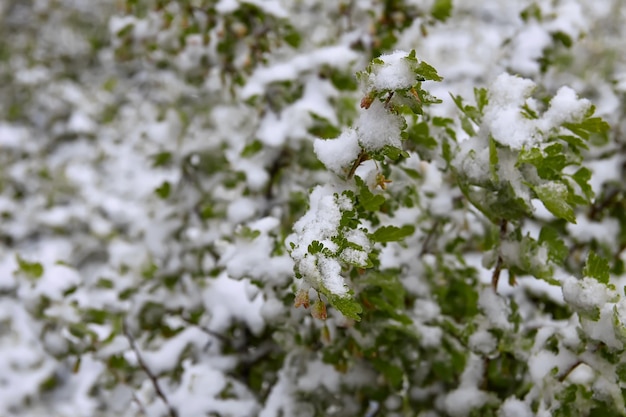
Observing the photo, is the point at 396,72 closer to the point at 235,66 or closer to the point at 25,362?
the point at 235,66

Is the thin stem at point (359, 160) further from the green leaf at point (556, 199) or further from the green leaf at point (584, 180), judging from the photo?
the green leaf at point (584, 180)

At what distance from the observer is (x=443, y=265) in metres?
1.74

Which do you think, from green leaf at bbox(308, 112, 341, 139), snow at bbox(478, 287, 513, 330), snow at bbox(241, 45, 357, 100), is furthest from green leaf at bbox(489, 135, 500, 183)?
snow at bbox(241, 45, 357, 100)

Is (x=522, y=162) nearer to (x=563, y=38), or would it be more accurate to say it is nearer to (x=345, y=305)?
(x=345, y=305)

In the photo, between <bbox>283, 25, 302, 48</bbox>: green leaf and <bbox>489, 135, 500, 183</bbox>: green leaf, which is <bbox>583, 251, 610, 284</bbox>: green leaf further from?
<bbox>283, 25, 302, 48</bbox>: green leaf

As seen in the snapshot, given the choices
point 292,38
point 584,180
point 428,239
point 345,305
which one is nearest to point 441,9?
point 292,38

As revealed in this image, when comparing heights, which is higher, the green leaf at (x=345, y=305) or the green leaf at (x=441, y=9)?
the green leaf at (x=345, y=305)

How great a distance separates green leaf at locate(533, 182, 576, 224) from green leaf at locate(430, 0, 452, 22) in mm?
1121

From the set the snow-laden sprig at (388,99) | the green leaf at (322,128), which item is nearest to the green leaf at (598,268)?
the snow-laden sprig at (388,99)

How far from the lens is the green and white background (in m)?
1.08

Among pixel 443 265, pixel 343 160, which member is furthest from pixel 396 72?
pixel 443 265

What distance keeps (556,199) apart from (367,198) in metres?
0.32

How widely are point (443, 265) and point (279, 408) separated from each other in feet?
1.96

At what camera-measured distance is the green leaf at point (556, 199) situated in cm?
102
